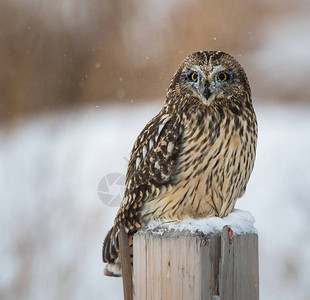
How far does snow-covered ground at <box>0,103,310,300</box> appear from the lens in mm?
4629

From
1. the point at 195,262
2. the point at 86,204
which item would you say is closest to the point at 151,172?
the point at 195,262

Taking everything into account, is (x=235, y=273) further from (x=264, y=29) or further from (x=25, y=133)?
(x=264, y=29)

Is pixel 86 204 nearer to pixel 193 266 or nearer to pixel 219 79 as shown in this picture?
pixel 219 79

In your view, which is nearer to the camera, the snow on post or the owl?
the snow on post

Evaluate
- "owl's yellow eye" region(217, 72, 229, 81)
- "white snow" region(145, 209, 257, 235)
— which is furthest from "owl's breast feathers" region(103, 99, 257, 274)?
"white snow" region(145, 209, 257, 235)

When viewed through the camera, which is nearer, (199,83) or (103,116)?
(199,83)

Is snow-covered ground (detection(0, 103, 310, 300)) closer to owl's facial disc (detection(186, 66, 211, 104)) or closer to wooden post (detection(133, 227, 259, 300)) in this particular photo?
owl's facial disc (detection(186, 66, 211, 104))

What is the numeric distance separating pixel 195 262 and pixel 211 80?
100 cm

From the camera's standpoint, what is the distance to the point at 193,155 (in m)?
2.49

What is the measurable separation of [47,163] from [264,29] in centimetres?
284

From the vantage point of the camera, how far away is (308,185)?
5000 millimetres

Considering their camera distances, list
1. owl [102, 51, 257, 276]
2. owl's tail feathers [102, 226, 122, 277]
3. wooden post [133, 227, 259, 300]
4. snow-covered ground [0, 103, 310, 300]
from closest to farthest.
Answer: wooden post [133, 227, 259, 300]
owl's tail feathers [102, 226, 122, 277]
owl [102, 51, 257, 276]
snow-covered ground [0, 103, 310, 300]

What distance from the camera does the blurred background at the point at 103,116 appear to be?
4695mm

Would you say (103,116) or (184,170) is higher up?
(103,116)
